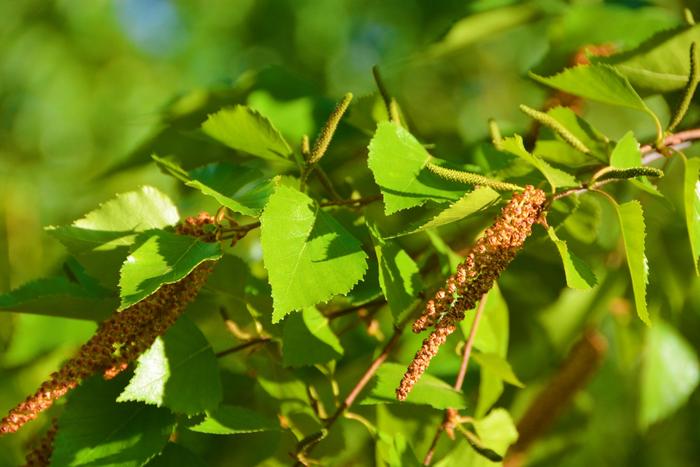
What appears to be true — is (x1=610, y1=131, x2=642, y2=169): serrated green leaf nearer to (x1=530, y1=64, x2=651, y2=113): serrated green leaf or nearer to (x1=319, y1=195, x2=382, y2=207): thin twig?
(x1=530, y1=64, x2=651, y2=113): serrated green leaf

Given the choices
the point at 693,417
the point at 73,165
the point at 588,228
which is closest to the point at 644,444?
the point at 693,417

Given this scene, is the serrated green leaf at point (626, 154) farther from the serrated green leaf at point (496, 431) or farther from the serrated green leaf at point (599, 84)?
the serrated green leaf at point (496, 431)

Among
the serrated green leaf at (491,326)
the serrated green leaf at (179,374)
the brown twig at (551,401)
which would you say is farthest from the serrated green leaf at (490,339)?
the brown twig at (551,401)

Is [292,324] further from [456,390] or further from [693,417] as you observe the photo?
[693,417]

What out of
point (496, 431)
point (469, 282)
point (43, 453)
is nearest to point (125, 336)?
point (43, 453)

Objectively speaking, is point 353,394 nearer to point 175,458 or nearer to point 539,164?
point 175,458

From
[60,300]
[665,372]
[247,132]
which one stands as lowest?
[665,372]
